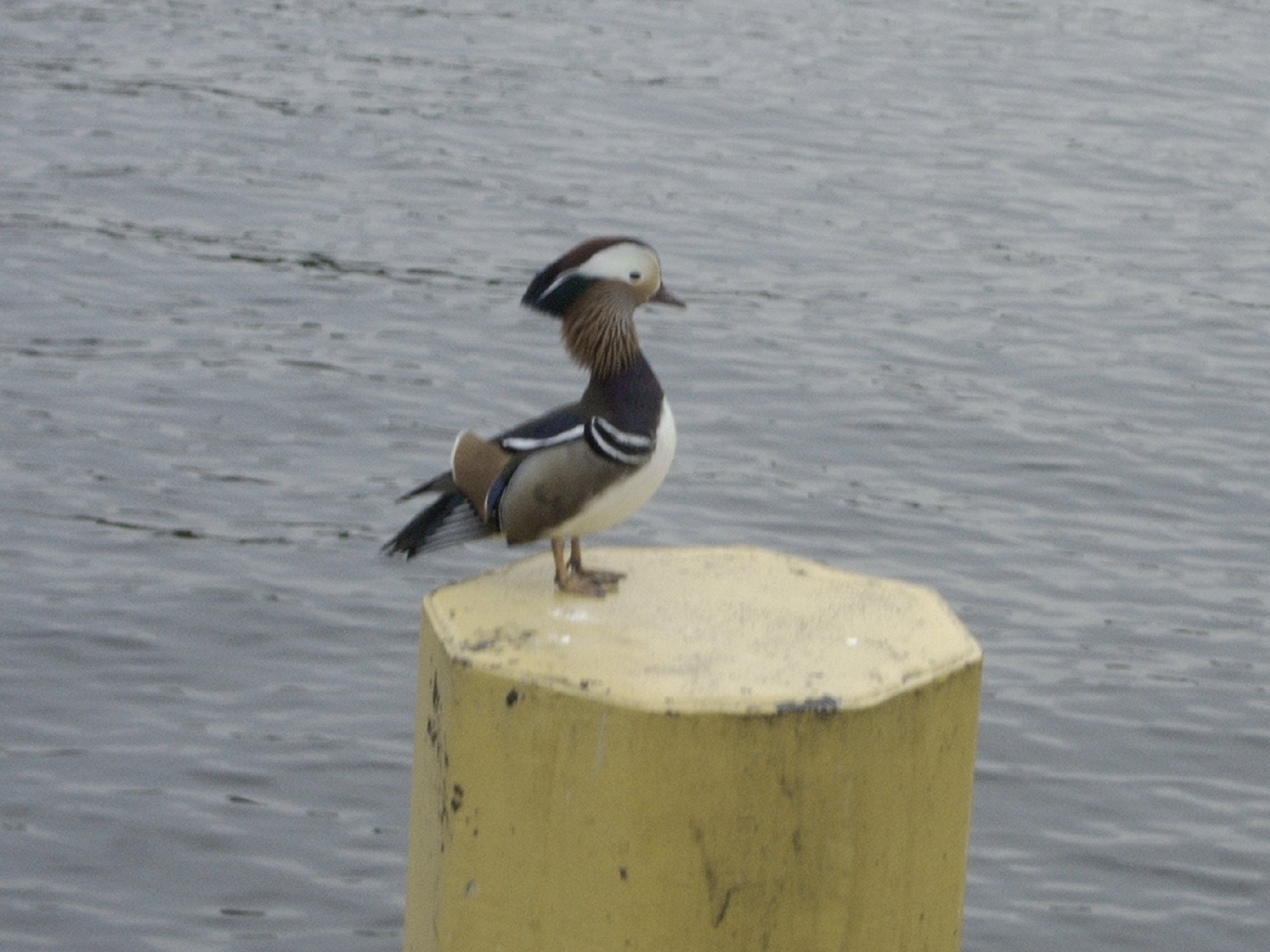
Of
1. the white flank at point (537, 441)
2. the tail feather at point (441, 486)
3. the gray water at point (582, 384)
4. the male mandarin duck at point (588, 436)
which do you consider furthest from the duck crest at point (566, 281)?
the gray water at point (582, 384)

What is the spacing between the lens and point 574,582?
357cm

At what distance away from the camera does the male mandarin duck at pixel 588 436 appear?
12.8 feet

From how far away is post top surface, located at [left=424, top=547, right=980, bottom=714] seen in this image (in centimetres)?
308

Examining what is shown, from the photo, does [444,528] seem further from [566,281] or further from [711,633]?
[711,633]

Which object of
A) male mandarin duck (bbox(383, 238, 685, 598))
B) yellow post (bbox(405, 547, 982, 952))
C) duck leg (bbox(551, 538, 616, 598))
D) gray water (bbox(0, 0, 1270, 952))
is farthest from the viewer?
gray water (bbox(0, 0, 1270, 952))

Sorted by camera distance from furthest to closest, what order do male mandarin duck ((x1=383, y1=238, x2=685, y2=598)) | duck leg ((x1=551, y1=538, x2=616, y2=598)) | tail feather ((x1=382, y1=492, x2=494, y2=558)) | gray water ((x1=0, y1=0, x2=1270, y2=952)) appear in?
gray water ((x1=0, y1=0, x2=1270, y2=952)) → tail feather ((x1=382, y1=492, x2=494, y2=558)) → male mandarin duck ((x1=383, y1=238, x2=685, y2=598)) → duck leg ((x1=551, y1=538, x2=616, y2=598))

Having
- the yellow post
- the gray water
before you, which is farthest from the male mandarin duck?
the gray water

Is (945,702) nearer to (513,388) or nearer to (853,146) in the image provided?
(513,388)

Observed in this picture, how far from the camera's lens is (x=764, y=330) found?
10.1 meters

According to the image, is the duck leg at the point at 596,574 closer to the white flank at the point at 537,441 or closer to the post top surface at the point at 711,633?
the post top surface at the point at 711,633

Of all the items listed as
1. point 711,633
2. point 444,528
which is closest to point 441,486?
Answer: point 444,528

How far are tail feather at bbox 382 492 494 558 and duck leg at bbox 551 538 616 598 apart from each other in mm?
484

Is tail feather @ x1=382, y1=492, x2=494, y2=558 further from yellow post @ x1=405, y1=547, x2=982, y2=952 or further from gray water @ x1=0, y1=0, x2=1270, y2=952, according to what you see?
gray water @ x1=0, y1=0, x2=1270, y2=952

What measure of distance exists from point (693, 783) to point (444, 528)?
124 cm
